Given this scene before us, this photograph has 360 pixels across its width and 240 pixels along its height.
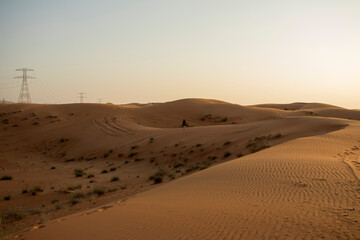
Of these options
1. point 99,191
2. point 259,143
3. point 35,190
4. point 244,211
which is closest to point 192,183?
point 244,211

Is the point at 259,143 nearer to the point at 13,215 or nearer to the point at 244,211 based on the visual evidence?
the point at 244,211

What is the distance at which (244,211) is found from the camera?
233 inches

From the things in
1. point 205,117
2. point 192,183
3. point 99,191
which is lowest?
point 99,191

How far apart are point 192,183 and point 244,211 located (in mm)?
3829

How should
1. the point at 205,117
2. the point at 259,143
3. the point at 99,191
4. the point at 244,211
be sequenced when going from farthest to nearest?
1. the point at 205,117
2. the point at 259,143
3. the point at 99,191
4. the point at 244,211

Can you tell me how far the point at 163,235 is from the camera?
4.94 metres

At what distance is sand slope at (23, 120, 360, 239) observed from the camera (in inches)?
191

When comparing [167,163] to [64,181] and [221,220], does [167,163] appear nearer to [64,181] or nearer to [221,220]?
[64,181]

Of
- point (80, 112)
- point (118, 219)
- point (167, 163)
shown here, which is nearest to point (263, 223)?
point (118, 219)

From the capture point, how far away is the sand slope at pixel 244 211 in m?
4.86

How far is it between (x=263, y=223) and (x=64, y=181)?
12685 mm

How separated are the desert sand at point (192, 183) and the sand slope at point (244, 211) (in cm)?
2

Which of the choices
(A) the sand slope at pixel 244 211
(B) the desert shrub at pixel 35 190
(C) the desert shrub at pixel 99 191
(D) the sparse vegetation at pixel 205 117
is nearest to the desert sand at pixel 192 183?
(A) the sand slope at pixel 244 211

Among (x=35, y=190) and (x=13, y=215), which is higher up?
(x=13, y=215)
